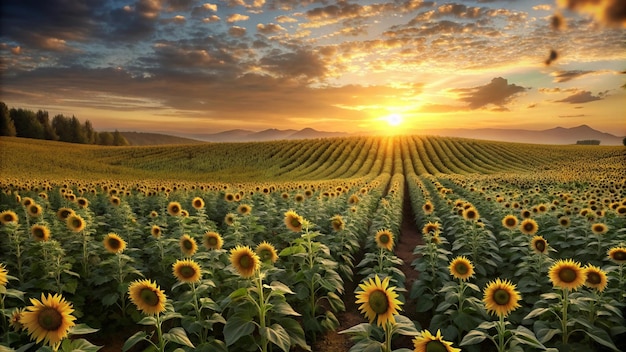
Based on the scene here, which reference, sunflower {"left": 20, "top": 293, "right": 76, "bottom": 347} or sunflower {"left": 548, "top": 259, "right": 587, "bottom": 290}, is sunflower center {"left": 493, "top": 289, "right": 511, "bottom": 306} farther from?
sunflower {"left": 20, "top": 293, "right": 76, "bottom": 347}

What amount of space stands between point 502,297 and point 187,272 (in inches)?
141

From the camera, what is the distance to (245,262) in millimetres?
4555

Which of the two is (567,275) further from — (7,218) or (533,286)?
(7,218)

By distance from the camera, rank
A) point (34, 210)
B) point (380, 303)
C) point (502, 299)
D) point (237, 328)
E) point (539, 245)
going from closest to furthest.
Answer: point (380, 303), point (502, 299), point (237, 328), point (539, 245), point (34, 210)

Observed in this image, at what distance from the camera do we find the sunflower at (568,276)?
176 inches

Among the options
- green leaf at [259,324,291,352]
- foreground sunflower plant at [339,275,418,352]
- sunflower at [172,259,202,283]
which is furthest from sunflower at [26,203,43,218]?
foreground sunflower plant at [339,275,418,352]

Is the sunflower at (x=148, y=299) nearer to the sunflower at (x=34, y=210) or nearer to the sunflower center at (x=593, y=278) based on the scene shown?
the sunflower center at (x=593, y=278)

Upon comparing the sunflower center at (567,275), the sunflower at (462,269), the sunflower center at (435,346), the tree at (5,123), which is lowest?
the sunflower at (462,269)

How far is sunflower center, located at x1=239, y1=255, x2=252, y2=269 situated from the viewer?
4.55m

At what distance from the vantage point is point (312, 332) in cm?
630

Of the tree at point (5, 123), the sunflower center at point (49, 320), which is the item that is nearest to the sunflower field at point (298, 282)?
the sunflower center at point (49, 320)

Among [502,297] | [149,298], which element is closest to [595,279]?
[502,297]

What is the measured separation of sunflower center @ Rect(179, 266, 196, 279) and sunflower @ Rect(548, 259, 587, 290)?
14.0ft

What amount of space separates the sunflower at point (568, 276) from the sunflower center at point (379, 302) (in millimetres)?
2396
